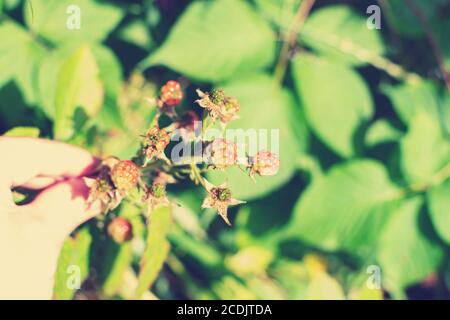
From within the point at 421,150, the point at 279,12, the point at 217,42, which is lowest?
the point at 421,150

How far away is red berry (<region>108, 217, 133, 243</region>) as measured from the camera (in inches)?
31.8

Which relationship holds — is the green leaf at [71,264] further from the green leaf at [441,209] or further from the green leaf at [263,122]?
the green leaf at [441,209]

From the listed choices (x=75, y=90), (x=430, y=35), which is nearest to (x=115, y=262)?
(x=75, y=90)

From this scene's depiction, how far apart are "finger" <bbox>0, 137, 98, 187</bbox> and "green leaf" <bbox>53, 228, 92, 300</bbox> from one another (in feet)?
0.52

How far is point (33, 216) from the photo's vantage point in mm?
713

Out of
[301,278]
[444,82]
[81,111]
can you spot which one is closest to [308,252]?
[301,278]

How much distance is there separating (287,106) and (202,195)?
12.1 inches

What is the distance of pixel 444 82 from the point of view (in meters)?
1.18

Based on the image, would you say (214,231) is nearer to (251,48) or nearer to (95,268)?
(95,268)

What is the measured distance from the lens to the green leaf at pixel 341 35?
110 cm

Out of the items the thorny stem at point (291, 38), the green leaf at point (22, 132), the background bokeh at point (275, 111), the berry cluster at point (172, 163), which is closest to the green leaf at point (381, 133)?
the background bokeh at point (275, 111)

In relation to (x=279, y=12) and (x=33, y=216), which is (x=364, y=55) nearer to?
(x=279, y=12)

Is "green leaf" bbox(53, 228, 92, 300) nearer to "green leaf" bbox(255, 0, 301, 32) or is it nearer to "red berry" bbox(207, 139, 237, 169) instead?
"red berry" bbox(207, 139, 237, 169)

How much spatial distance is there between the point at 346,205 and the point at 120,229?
1.73 ft
